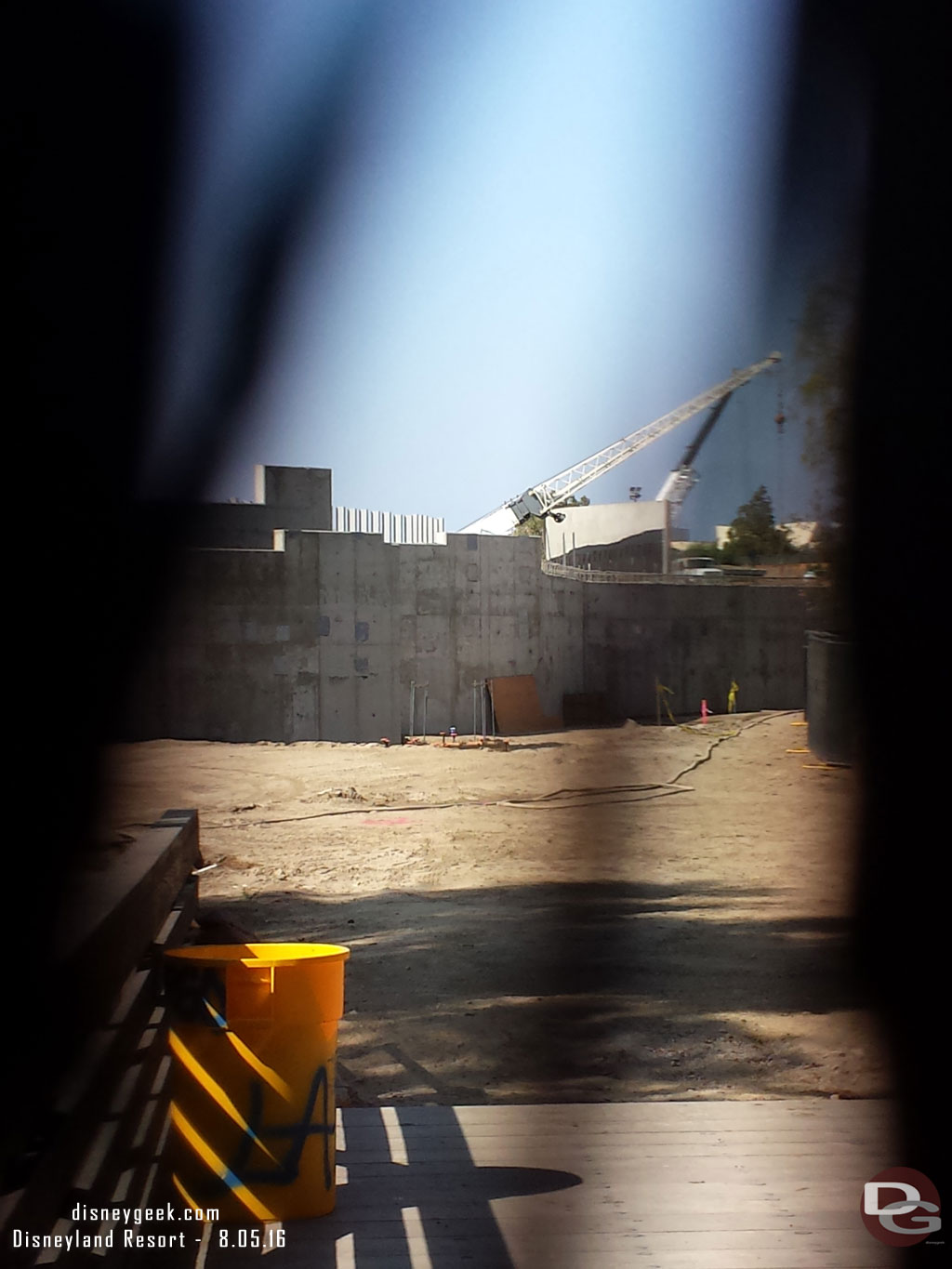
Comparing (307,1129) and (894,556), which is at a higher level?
(894,556)

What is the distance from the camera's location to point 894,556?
0.76 metres

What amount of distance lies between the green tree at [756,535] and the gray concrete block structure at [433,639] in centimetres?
473

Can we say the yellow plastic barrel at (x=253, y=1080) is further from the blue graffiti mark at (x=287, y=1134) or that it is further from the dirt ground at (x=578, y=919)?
the dirt ground at (x=578, y=919)

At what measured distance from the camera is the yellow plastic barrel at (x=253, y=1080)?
30.8 inches

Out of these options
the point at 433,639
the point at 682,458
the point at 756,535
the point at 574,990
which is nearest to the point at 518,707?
the point at 433,639

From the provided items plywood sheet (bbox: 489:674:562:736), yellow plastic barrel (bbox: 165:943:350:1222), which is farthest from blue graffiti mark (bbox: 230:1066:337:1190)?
plywood sheet (bbox: 489:674:562:736)

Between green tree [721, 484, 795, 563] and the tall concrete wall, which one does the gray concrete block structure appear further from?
green tree [721, 484, 795, 563]

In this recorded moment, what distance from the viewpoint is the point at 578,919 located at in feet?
7.27

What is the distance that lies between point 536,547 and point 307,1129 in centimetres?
699

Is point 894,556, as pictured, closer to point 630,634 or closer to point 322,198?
point 322,198

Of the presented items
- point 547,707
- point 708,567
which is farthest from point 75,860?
point 547,707

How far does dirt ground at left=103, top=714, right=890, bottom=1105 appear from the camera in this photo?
125cm

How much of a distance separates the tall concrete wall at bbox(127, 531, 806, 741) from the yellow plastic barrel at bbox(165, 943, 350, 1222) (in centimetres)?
503

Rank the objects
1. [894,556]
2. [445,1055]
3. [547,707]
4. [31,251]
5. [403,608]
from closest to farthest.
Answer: [31,251] → [894,556] → [445,1055] → [403,608] → [547,707]
